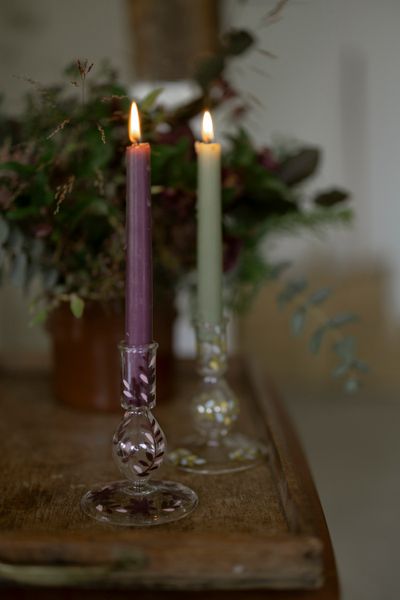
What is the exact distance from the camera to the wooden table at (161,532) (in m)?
0.44

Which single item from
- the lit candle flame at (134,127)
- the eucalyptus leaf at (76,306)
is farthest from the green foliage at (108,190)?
the lit candle flame at (134,127)

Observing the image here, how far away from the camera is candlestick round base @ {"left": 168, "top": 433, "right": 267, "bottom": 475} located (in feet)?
2.18

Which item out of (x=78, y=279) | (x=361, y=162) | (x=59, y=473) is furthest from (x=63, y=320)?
(x=361, y=162)

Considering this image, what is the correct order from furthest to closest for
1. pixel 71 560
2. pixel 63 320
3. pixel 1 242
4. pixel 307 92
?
pixel 307 92
pixel 63 320
pixel 1 242
pixel 71 560

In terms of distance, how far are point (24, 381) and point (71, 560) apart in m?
0.57

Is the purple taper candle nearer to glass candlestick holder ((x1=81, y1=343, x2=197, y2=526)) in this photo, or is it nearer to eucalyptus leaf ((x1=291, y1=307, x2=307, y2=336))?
glass candlestick holder ((x1=81, y1=343, x2=197, y2=526))

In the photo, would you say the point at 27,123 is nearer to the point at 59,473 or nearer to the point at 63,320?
the point at 63,320

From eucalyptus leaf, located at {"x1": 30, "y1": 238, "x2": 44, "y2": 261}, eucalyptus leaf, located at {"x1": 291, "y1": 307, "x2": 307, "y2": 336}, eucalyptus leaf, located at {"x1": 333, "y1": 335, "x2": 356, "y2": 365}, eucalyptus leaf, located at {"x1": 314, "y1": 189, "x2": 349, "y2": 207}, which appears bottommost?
eucalyptus leaf, located at {"x1": 333, "y1": 335, "x2": 356, "y2": 365}

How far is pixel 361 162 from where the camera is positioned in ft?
5.99

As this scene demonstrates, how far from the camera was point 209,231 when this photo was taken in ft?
2.18

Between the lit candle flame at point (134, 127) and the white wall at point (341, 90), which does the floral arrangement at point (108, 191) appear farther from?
the white wall at point (341, 90)

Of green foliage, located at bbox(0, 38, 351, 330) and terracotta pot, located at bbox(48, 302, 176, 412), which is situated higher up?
green foliage, located at bbox(0, 38, 351, 330)

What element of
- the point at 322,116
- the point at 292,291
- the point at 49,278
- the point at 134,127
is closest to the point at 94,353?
the point at 49,278

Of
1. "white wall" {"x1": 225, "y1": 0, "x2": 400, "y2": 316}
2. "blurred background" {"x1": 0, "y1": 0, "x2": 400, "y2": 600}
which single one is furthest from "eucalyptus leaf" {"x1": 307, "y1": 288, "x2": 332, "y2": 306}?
"white wall" {"x1": 225, "y1": 0, "x2": 400, "y2": 316}
